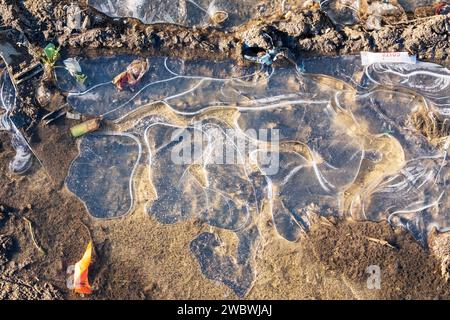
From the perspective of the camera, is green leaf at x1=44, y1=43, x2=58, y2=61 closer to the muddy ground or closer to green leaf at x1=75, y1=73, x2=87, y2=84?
the muddy ground

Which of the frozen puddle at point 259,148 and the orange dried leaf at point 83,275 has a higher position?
the frozen puddle at point 259,148

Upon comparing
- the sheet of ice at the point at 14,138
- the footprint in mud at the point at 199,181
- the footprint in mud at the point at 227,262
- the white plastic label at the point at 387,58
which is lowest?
the footprint in mud at the point at 227,262

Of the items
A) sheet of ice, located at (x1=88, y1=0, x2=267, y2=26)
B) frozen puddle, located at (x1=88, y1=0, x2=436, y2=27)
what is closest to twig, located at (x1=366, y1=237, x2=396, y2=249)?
frozen puddle, located at (x1=88, y1=0, x2=436, y2=27)

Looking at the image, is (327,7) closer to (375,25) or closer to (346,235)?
(375,25)

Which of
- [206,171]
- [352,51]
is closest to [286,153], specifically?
[206,171]

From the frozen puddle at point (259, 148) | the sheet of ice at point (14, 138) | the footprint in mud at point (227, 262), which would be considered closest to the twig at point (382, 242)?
the frozen puddle at point (259, 148)

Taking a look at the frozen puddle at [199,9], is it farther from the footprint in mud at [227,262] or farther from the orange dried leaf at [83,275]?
the orange dried leaf at [83,275]

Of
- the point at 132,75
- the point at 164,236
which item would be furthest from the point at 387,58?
the point at 164,236

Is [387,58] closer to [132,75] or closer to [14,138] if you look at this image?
[132,75]
